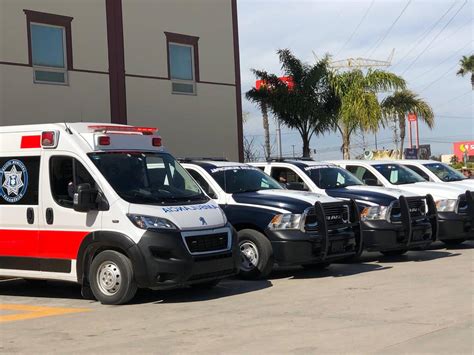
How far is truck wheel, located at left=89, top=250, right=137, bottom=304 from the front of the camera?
8.66m

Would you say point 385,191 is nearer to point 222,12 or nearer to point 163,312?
point 163,312

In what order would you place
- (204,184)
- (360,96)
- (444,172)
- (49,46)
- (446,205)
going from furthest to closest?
(360,96), (49,46), (444,172), (446,205), (204,184)

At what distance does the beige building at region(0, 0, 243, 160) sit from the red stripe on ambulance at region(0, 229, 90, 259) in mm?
7267

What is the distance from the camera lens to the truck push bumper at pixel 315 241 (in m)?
10.2

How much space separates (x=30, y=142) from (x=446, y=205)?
856 cm

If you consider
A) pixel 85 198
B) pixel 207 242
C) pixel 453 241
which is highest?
pixel 85 198

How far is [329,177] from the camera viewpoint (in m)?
13.4

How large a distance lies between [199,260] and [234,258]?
2.35 ft

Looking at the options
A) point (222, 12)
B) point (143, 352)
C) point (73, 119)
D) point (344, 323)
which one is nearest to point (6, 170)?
point (143, 352)

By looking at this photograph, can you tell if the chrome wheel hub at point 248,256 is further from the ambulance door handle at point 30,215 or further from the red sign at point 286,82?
the red sign at point 286,82

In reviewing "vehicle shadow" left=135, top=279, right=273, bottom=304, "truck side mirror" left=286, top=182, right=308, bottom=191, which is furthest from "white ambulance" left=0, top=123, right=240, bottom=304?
"truck side mirror" left=286, top=182, right=308, bottom=191

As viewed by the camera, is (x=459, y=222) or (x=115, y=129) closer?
(x=115, y=129)

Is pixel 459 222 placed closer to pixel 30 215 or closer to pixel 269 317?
pixel 269 317

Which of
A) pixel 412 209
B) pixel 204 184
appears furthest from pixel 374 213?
pixel 204 184
